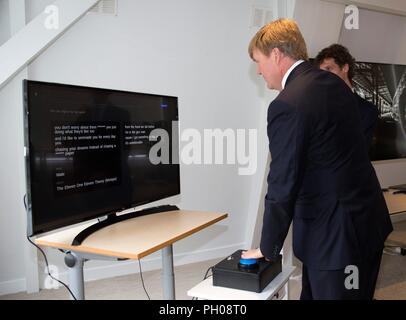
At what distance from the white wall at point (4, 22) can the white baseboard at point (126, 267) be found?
5.62 ft

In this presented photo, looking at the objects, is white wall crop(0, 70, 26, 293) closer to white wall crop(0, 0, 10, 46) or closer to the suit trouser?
white wall crop(0, 0, 10, 46)

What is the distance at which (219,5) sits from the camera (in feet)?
11.8

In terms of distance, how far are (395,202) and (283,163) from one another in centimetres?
265

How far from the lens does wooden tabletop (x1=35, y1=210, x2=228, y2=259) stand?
1585 mm

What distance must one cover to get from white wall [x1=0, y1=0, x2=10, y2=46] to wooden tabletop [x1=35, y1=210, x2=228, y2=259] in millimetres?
1748

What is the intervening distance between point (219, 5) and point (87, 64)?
1305 millimetres

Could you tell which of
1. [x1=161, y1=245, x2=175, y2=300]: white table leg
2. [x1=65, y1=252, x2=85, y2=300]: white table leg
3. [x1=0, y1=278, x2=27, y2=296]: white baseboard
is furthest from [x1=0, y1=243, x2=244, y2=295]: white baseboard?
[x1=65, y1=252, x2=85, y2=300]: white table leg

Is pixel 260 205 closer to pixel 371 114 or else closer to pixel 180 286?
pixel 180 286

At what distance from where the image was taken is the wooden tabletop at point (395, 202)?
Answer: 3512 mm

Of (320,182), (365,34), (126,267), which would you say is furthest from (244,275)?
(365,34)

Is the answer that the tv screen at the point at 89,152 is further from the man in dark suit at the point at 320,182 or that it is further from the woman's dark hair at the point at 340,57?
the woman's dark hair at the point at 340,57

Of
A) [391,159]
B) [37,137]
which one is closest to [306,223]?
[37,137]

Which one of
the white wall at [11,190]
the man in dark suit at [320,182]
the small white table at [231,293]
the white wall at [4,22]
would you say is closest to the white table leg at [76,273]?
the small white table at [231,293]

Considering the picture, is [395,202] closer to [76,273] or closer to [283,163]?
[283,163]
